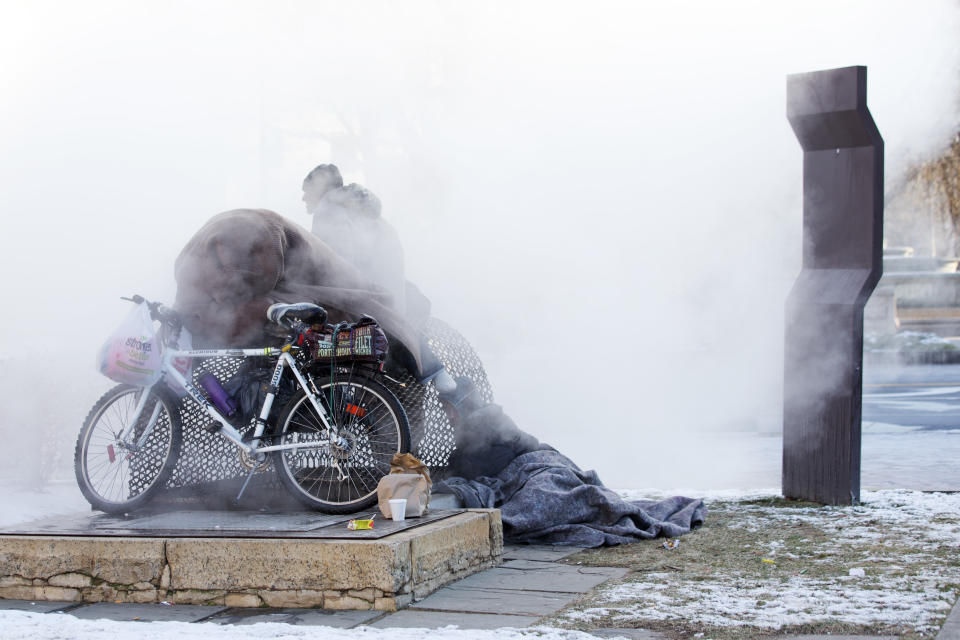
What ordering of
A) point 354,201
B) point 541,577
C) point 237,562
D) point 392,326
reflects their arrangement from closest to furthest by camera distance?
1. point 237,562
2. point 541,577
3. point 392,326
4. point 354,201

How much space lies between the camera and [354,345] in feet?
14.3

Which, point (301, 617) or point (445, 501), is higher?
point (445, 501)

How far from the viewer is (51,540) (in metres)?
3.90

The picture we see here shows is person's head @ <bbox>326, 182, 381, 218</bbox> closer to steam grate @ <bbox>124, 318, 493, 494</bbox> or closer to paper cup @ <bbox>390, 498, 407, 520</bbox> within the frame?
steam grate @ <bbox>124, 318, 493, 494</bbox>

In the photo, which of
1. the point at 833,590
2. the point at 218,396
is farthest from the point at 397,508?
the point at 833,590

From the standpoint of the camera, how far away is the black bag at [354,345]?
434 centimetres

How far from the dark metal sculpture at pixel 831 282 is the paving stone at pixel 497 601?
8.47ft

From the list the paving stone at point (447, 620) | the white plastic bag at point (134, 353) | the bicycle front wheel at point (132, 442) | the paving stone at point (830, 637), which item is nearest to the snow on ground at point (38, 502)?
the bicycle front wheel at point (132, 442)

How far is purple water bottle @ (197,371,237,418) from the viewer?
4605 millimetres

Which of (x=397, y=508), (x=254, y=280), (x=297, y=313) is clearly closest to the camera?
(x=397, y=508)

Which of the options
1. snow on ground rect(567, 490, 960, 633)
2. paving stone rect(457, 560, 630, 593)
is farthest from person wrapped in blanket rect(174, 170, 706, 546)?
snow on ground rect(567, 490, 960, 633)

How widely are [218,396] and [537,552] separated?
5.33ft

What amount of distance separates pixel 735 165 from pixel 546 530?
278 cm

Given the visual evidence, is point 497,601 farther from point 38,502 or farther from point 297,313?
point 38,502
